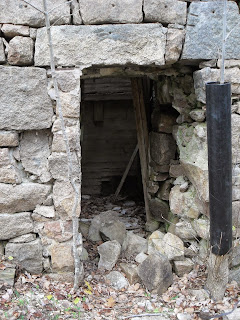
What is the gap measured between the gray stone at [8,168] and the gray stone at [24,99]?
22 centimetres

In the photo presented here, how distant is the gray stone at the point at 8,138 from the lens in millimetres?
3012

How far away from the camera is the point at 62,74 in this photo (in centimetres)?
297

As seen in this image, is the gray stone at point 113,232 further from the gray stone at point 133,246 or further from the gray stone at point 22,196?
the gray stone at point 22,196

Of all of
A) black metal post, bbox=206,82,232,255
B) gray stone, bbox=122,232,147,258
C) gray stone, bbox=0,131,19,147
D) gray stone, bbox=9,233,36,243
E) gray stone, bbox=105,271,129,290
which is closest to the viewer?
black metal post, bbox=206,82,232,255

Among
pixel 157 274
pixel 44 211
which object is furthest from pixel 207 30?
pixel 157 274

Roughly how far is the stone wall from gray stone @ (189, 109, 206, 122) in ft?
0.07

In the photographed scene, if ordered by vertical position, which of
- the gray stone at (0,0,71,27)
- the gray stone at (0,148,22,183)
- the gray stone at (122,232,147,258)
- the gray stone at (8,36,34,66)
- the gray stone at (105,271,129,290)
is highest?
the gray stone at (0,0,71,27)

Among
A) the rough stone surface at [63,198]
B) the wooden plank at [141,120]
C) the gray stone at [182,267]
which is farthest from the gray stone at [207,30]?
the gray stone at [182,267]

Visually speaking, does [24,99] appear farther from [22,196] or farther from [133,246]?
[133,246]

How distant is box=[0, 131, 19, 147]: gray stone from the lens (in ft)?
9.88

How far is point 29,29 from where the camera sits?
9.59 feet

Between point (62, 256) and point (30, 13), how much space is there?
6.81 feet

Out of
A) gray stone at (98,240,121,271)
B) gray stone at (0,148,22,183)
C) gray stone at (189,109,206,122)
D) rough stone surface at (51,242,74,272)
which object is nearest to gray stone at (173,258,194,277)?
gray stone at (98,240,121,271)

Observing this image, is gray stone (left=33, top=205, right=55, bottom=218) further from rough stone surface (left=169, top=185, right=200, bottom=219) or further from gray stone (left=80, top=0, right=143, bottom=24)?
gray stone (left=80, top=0, right=143, bottom=24)
